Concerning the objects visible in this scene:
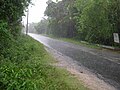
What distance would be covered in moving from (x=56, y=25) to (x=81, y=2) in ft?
121

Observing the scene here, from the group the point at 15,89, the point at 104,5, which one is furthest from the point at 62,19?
the point at 15,89

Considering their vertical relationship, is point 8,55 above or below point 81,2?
below

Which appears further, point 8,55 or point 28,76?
point 8,55

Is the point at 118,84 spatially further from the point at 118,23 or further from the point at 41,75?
the point at 118,23

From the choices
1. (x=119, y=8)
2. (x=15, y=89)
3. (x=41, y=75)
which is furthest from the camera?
(x=119, y=8)

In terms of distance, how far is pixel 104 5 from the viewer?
31.0 metres

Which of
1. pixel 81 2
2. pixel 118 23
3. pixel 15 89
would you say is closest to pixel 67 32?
pixel 81 2

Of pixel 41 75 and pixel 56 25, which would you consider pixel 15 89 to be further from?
pixel 56 25

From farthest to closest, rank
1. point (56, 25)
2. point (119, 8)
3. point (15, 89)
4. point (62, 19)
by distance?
1. point (56, 25)
2. point (62, 19)
3. point (119, 8)
4. point (15, 89)

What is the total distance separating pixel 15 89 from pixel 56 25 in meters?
65.3

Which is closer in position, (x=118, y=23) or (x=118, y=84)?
(x=118, y=84)

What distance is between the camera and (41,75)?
10.8 meters

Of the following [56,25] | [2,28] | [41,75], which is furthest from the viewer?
[56,25]

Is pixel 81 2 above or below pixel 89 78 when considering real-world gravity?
above
